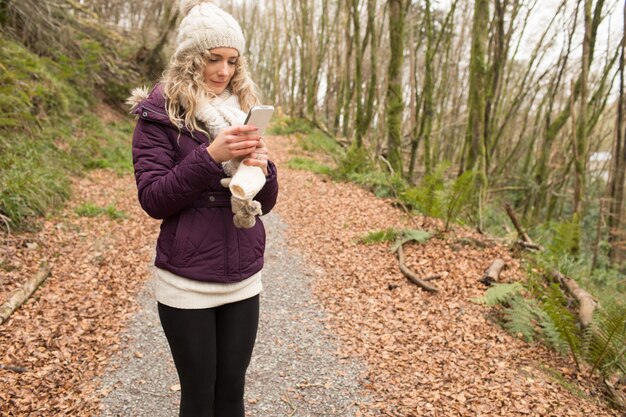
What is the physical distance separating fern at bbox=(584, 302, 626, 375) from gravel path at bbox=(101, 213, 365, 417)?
6.97ft

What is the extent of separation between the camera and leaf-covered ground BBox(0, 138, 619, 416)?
341cm

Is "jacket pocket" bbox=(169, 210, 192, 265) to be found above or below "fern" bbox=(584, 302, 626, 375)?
above

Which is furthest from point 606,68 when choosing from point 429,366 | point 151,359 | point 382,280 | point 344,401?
point 151,359

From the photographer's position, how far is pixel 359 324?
4.71 metres

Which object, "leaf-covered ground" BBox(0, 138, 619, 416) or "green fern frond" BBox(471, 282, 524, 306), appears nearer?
"leaf-covered ground" BBox(0, 138, 619, 416)

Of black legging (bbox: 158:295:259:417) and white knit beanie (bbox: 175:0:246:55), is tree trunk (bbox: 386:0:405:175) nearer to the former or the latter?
white knit beanie (bbox: 175:0:246:55)

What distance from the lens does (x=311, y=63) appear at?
69.1 ft

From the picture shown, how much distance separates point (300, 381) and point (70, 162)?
7027mm

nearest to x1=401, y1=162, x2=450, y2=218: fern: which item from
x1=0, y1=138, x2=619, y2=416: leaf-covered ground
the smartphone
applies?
x1=0, y1=138, x2=619, y2=416: leaf-covered ground

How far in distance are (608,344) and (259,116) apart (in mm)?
3915

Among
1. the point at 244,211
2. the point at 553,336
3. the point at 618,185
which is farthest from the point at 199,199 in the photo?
the point at 618,185

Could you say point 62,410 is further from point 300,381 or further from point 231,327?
point 231,327

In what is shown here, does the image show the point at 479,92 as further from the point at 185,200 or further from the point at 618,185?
the point at 185,200

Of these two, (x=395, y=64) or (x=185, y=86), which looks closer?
(x=185, y=86)
